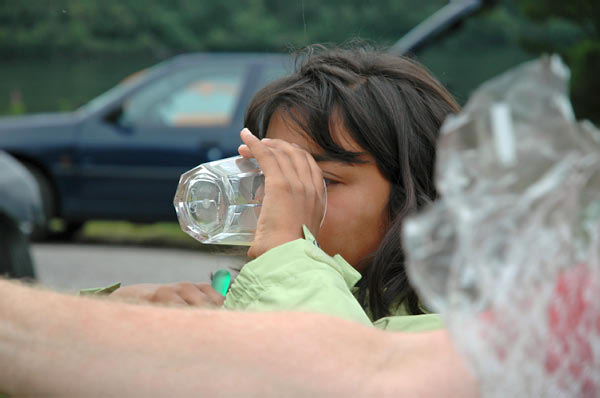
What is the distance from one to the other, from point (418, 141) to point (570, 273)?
101 centimetres

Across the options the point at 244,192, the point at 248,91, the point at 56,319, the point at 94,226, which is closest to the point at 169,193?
the point at 248,91

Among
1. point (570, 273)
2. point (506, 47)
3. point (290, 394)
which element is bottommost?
point (506, 47)

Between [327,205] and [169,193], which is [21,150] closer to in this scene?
[169,193]

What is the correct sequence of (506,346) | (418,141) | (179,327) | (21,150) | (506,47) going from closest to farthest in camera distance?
(506,346)
(179,327)
(418,141)
(21,150)
(506,47)

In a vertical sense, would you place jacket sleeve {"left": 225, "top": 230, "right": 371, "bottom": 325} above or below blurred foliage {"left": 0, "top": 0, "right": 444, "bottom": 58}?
above

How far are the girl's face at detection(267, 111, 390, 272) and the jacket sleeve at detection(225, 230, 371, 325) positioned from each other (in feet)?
1.16

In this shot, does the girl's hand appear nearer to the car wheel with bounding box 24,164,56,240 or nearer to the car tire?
the car tire

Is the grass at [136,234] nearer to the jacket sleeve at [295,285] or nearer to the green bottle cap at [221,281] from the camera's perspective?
the green bottle cap at [221,281]

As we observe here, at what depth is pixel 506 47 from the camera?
809cm

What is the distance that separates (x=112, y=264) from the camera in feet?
20.9

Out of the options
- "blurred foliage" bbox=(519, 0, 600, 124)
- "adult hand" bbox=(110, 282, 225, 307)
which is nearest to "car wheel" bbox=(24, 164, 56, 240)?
"blurred foliage" bbox=(519, 0, 600, 124)

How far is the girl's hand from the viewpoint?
132 centimetres

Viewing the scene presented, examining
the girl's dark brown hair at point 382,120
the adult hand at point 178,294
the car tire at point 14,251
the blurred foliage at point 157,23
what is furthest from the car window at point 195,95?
the adult hand at point 178,294

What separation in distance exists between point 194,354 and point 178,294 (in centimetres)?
71
